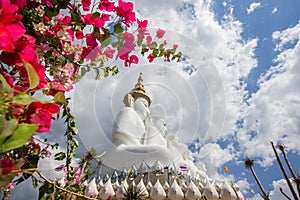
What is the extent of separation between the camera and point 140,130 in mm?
11953

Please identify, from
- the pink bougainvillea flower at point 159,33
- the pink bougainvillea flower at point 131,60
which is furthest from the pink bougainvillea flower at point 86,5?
the pink bougainvillea flower at point 159,33

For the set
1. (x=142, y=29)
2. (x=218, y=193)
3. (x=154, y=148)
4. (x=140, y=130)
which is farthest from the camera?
(x=140, y=130)

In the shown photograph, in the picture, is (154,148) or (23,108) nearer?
(23,108)

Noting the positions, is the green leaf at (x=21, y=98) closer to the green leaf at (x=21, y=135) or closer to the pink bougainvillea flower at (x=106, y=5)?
the green leaf at (x=21, y=135)

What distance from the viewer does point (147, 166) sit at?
336 inches

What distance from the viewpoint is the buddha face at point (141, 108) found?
1323 centimetres

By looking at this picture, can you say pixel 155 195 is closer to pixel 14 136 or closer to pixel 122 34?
pixel 122 34

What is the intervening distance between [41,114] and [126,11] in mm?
754

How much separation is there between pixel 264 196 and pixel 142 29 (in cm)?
601

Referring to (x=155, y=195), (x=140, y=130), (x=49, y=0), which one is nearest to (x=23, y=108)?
(x=49, y=0)

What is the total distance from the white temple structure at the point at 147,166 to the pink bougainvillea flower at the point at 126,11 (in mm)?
4464

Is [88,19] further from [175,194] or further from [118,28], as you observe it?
[175,194]

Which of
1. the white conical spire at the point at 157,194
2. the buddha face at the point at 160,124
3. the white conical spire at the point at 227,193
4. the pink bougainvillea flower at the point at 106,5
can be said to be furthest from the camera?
the buddha face at the point at 160,124

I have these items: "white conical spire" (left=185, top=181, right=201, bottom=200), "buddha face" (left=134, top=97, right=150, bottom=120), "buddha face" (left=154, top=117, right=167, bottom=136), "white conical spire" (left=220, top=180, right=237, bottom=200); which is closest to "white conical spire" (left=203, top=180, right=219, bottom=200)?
"white conical spire" (left=220, top=180, right=237, bottom=200)
